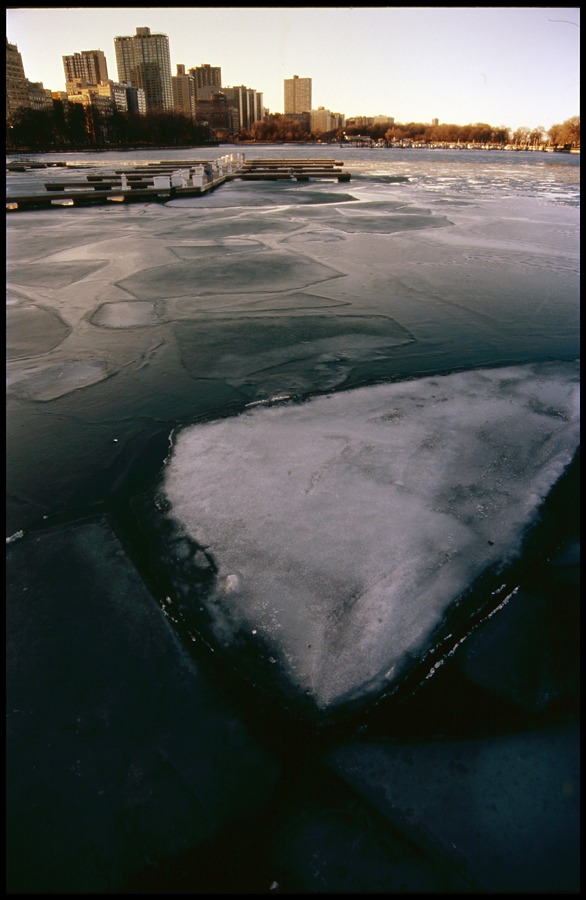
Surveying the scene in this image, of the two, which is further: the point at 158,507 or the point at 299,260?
the point at 299,260

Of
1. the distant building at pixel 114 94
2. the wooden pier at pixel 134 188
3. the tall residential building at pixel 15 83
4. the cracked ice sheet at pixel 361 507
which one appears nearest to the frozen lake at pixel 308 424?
the cracked ice sheet at pixel 361 507

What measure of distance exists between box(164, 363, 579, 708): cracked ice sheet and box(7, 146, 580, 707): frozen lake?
13mm

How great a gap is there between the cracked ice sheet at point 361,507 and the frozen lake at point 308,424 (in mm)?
13

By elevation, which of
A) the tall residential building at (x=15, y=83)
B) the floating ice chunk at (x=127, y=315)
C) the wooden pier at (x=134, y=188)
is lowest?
the floating ice chunk at (x=127, y=315)

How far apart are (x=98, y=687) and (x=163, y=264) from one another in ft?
28.2

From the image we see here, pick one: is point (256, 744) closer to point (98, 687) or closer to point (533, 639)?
point (98, 687)

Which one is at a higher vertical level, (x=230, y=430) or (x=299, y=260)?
(x=299, y=260)

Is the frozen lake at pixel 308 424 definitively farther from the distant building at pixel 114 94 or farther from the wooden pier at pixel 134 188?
the distant building at pixel 114 94

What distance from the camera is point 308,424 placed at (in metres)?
3.91

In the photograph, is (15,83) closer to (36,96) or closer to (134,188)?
(36,96)

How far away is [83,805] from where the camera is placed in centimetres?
171

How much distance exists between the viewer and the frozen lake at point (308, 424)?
2.46 metres

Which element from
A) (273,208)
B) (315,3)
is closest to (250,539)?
(315,3)

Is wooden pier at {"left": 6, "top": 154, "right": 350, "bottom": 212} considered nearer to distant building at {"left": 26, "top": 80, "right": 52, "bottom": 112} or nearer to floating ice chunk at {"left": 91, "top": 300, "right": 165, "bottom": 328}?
floating ice chunk at {"left": 91, "top": 300, "right": 165, "bottom": 328}
